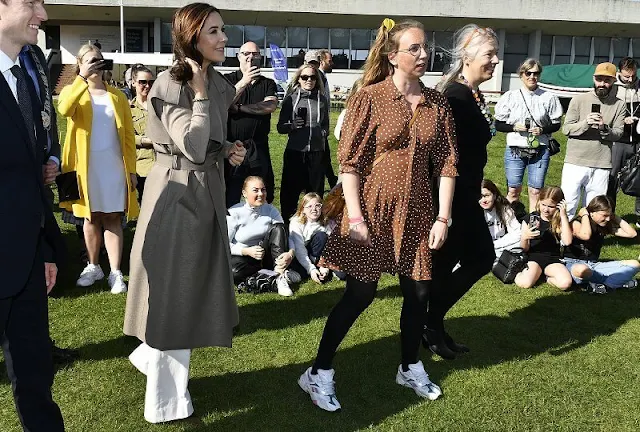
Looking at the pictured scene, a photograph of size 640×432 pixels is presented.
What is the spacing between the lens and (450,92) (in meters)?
4.00

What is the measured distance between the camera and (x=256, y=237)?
6.21 meters

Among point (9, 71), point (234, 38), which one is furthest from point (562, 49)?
point (9, 71)

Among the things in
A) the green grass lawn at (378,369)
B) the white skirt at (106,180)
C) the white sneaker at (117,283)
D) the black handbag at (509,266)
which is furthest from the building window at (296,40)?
the green grass lawn at (378,369)

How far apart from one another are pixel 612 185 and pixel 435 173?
17.3ft

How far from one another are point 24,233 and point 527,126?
6.12 m

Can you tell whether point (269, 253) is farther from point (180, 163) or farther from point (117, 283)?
point (180, 163)

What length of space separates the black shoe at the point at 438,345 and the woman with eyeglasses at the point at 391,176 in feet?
2.69

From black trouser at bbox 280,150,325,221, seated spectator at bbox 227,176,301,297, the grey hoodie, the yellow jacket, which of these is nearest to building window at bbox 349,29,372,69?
the grey hoodie

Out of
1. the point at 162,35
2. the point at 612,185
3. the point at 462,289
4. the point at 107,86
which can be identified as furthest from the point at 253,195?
the point at 162,35

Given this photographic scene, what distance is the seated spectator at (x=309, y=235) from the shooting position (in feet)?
20.8

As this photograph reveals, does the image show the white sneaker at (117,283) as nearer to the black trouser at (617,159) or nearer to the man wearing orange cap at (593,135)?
the man wearing orange cap at (593,135)

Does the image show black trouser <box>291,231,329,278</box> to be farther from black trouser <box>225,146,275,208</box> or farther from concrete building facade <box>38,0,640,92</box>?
concrete building facade <box>38,0,640,92</box>

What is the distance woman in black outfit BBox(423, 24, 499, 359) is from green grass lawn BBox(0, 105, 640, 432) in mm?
592

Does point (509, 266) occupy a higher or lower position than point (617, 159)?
lower
